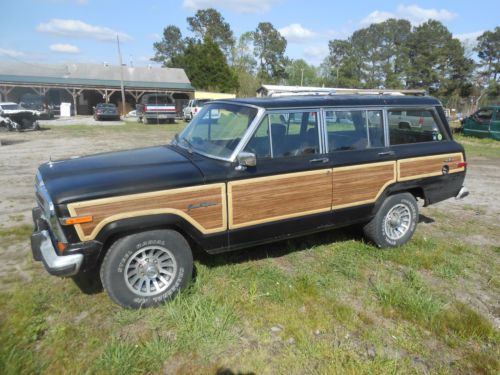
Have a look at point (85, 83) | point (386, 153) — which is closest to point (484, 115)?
point (386, 153)

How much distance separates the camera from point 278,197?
13.4 ft

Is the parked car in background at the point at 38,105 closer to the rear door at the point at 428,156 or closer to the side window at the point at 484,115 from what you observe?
the side window at the point at 484,115

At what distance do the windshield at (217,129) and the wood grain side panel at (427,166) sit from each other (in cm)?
228

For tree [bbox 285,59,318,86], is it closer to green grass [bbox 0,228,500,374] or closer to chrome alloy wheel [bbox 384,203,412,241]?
chrome alloy wheel [bbox 384,203,412,241]

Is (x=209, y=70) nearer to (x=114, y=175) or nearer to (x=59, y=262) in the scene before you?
(x=114, y=175)

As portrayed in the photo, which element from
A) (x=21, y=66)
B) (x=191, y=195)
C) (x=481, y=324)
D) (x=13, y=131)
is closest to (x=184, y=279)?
(x=191, y=195)

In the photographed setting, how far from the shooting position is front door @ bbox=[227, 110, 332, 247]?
3.89 meters

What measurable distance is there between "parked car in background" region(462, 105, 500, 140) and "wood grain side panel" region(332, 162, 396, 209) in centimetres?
1702

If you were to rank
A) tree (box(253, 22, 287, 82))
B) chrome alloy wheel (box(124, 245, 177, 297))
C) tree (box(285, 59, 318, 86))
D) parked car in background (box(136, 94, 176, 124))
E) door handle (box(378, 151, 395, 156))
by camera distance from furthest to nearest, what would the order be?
1. tree (box(285, 59, 318, 86))
2. tree (box(253, 22, 287, 82))
3. parked car in background (box(136, 94, 176, 124))
4. door handle (box(378, 151, 395, 156))
5. chrome alloy wheel (box(124, 245, 177, 297))

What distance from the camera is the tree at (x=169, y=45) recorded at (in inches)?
3664

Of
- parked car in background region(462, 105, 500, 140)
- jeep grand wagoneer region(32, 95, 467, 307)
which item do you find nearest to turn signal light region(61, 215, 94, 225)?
jeep grand wagoneer region(32, 95, 467, 307)

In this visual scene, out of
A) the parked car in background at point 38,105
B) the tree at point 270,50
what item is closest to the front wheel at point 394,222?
the parked car in background at point 38,105

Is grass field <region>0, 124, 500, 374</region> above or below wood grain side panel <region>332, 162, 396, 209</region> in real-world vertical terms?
below

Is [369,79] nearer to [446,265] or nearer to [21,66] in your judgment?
[21,66]
